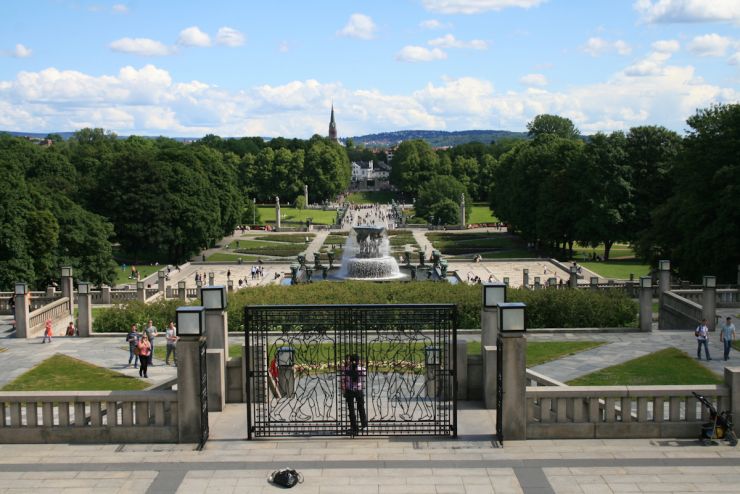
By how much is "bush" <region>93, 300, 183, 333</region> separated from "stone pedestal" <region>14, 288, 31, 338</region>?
9.75ft

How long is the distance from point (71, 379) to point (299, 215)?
112 m

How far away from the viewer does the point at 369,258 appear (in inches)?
2424

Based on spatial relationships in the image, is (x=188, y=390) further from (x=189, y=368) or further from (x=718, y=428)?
(x=718, y=428)

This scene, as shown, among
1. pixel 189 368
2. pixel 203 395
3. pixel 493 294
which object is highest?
pixel 493 294

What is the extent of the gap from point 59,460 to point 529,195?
74.4 metres

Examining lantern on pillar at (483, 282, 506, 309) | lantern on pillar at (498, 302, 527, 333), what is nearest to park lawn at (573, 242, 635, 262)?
lantern on pillar at (483, 282, 506, 309)

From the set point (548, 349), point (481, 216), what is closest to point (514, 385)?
point (548, 349)

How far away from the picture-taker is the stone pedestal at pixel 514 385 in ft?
52.6

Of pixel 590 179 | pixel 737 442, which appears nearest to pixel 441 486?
pixel 737 442

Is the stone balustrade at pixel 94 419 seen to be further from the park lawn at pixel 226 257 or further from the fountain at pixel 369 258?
the park lawn at pixel 226 257

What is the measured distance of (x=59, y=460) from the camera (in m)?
15.8

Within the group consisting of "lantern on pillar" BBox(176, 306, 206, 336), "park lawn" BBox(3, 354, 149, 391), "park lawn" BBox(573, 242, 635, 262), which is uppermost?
"lantern on pillar" BBox(176, 306, 206, 336)

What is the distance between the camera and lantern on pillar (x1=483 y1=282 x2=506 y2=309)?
60.7 feet

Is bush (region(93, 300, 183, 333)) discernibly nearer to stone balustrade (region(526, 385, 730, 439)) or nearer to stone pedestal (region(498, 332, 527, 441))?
stone pedestal (region(498, 332, 527, 441))
